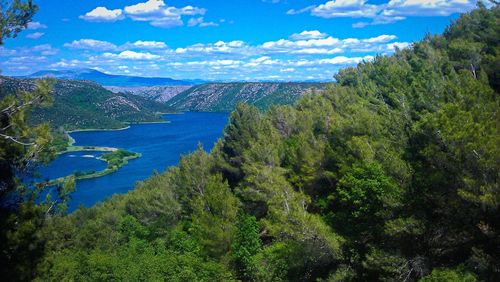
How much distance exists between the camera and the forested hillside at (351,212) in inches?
582

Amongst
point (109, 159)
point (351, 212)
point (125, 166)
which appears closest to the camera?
point (351, 212)

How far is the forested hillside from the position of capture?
48.5 ft

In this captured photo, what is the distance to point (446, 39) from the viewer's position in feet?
201

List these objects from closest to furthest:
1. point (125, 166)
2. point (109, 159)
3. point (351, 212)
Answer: point (351, 212)
point (125, 166)
point (109, 159)

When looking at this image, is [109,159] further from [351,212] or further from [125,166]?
[351,212]

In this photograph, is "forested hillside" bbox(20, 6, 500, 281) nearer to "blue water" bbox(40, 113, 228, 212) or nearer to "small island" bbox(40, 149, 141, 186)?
"blue water" bbox(40, 113, 228, 212)

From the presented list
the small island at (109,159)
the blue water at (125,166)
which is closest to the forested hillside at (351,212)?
the blue water at (125,166)

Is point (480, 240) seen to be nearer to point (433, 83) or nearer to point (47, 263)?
point (47, 263)

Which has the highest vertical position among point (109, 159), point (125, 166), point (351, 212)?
point (351, 212)

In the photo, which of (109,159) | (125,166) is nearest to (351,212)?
(125,166)

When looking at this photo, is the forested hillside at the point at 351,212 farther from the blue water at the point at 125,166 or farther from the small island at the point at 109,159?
the small island at the point at 109,159

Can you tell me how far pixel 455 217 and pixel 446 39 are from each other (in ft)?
175

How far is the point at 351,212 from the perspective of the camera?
69.6ft

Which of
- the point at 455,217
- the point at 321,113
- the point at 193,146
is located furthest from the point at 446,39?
the point at 193,146
